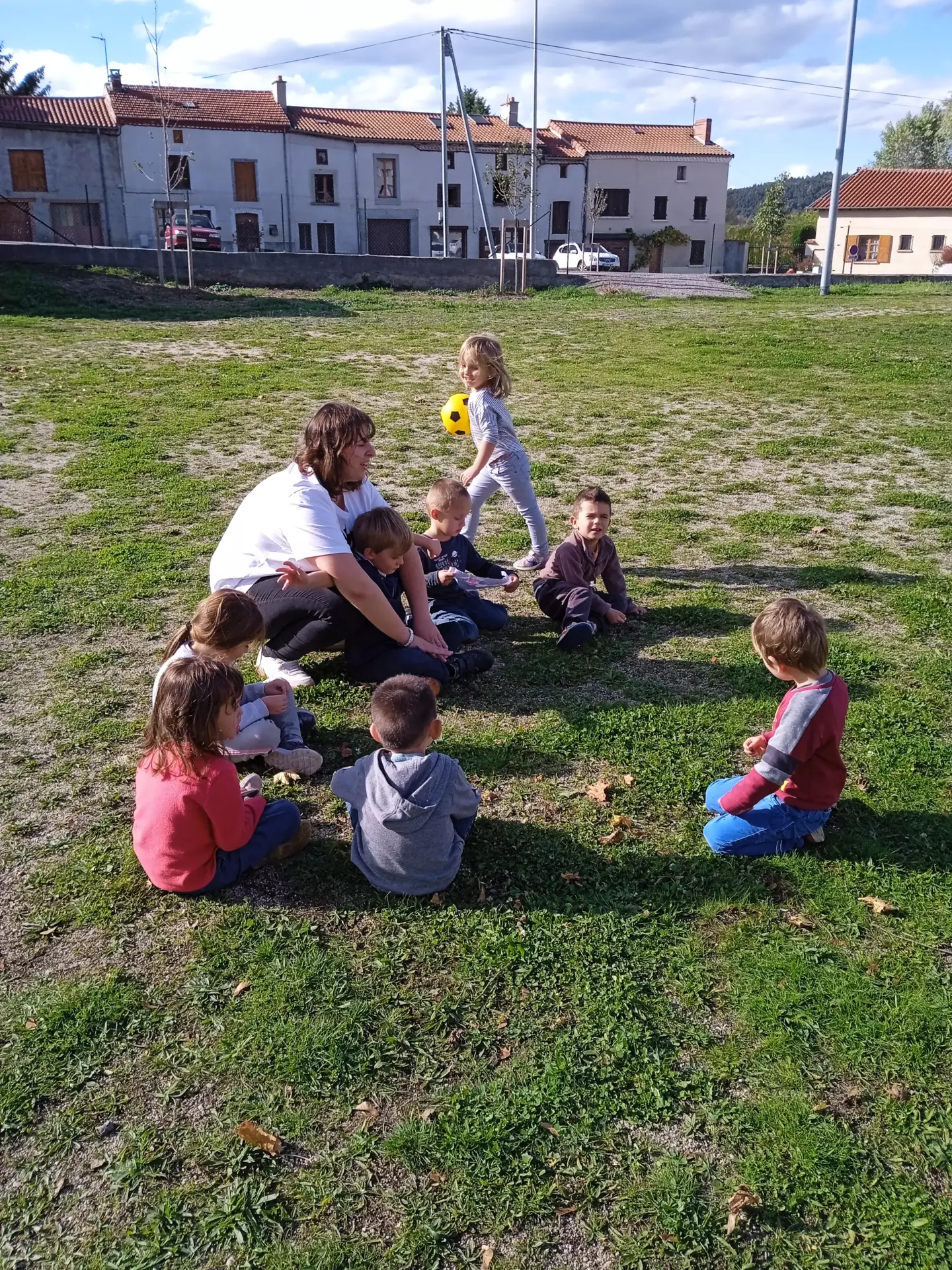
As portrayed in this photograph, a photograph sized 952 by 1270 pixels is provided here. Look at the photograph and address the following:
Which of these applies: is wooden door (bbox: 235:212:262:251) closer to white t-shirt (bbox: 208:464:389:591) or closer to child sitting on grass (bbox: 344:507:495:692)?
white t-shirt (bbox: 208:464:389:591)

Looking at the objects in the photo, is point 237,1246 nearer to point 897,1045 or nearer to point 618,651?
point 897,1045

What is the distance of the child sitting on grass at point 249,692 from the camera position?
11.8ft

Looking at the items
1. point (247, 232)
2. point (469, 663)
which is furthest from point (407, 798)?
point (247, 232)

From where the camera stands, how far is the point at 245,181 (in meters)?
47.3

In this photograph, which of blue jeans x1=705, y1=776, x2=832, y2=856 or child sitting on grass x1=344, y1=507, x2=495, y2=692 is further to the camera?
child sitting on grass x1=344, y1=507, x2=495, y2=692

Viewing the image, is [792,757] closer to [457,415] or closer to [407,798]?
[407,798]

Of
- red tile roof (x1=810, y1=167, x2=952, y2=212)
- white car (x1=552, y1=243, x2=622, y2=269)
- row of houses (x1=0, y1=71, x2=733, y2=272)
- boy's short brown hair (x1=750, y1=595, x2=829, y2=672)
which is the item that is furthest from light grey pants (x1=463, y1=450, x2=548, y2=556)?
red tile roof (x1=810, y1=167, x2=952, y2=212)

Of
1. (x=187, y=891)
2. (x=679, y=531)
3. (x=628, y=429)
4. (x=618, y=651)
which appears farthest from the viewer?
(x=628, y=429)

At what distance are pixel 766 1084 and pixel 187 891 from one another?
1.91 m

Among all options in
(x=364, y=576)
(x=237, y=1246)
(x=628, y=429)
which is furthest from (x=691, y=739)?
(x=628, y=429)

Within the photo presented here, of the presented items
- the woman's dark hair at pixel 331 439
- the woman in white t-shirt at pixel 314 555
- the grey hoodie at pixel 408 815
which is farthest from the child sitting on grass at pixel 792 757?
the woman's dark hair at pixel 331 439

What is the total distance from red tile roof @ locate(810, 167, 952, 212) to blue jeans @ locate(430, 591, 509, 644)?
62.7m

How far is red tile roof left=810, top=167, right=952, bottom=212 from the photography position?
188 ft

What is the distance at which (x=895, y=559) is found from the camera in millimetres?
6762
